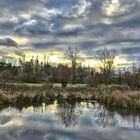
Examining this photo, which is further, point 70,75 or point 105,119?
point 70,75

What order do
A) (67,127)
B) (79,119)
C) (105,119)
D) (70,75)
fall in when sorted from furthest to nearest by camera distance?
1. (70,75)
2. (105,119)
3. (79,119)
4. (67,127)

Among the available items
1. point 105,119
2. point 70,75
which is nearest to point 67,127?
point 105,119

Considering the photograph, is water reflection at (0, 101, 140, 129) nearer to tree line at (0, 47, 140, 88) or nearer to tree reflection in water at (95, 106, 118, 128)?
tree reflection in water at (95, 106, 118, 128)

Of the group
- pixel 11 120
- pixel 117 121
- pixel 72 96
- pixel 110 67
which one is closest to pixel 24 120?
pixel 11 120

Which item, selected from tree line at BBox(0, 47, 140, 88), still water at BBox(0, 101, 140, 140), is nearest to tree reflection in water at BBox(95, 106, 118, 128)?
still water at BBox(0, 101, 140, 140)

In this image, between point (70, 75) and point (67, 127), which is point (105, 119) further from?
point (70, 75)

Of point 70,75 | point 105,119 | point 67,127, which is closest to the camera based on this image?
point 67,127

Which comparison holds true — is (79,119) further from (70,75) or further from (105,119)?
(70,75)

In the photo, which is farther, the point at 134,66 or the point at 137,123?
the point at 134,66

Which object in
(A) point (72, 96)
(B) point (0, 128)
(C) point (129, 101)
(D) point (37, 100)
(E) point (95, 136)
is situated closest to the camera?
(E) point (95, 136)

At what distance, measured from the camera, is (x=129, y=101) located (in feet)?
88.1

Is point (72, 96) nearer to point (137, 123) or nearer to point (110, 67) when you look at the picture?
point (137, 123)

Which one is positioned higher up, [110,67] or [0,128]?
[110,67]

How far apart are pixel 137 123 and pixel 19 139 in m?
8.05
